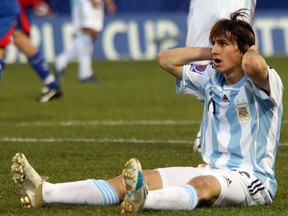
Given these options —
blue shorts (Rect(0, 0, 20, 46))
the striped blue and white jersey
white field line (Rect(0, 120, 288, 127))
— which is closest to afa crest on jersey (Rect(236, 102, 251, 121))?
the striped blue and white jersey

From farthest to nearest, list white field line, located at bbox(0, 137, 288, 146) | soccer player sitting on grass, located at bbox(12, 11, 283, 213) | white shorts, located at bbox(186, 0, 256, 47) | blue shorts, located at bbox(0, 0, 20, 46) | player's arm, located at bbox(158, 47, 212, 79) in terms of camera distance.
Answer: blue shorts, located at bbox(0, 0, 20, 46), white field line, located at bbox(0, 137, 288, 146), white shorts, located at bbox(186, 0, 256, 47), player's arm, located at bbox(158, 47, 212, 79), soccer player sitting on grass, located at bbox(12, 11, 283, 213)

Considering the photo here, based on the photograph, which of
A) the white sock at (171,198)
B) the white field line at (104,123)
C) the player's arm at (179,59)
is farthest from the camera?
the white field line at (104,123)

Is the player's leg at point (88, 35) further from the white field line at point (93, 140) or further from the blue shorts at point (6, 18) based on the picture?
the white field line at point (93, 140)

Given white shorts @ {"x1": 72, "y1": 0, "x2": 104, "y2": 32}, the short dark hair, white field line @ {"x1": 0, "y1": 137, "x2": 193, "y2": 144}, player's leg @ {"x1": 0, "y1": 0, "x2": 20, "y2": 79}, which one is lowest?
white shorts @ {"x1": 72, "y1": 0, "x2": 104, "y2": 32}

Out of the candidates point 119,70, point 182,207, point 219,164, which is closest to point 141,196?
point 182,207

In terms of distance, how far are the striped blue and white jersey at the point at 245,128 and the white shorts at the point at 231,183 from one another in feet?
0.20

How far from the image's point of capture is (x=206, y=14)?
960cm

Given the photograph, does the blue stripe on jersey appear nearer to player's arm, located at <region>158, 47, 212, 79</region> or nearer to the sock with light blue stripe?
the sock with light blue stripe

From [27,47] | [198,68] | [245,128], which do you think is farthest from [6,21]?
[245,128]

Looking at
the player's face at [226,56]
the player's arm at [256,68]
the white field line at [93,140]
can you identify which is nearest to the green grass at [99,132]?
the white field line at [93,140]

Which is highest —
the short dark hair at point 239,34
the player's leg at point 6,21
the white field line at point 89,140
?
the short dark hair at point 239,34

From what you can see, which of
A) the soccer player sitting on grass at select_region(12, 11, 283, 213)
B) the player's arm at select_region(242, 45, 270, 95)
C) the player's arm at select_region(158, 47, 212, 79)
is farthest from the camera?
the player's arm at select_region(158, 47, 212, 79)

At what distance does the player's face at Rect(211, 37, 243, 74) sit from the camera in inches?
264

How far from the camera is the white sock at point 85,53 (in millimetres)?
19297
